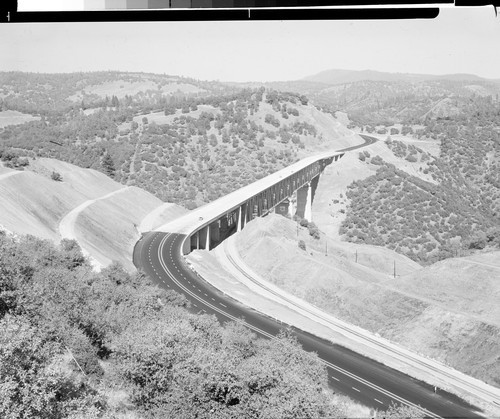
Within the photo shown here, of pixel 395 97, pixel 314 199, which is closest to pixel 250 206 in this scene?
pixel 314 199

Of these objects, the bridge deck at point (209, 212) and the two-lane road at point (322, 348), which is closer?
the two-lane road at point (322, 348)

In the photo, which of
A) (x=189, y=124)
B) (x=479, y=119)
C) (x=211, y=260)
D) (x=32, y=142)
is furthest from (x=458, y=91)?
(x=211, y=260)

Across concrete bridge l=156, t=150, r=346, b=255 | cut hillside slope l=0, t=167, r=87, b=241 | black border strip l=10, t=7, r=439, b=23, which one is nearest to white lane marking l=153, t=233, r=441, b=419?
concrete bridge l=156, t=150, r=346, b=255

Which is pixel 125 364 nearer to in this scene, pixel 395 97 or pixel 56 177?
pixel 56 177

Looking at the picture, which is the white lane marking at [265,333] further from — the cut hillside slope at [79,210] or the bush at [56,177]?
the bush at [56,177]

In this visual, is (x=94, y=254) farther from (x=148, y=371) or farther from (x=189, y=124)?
(x=189, y=124)

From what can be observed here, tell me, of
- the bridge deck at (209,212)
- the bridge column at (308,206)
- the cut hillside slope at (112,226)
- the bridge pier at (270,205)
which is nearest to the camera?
the cut hillside slope at (112,226)

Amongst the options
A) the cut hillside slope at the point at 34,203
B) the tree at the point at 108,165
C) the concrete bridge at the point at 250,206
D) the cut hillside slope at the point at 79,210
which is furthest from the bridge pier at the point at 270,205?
the tree at the point at 108,165

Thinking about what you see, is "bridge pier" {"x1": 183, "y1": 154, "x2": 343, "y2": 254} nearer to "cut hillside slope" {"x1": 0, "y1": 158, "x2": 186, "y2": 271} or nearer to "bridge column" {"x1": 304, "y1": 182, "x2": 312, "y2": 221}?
"bridge column" {"x1": 304, "y1": 182, "x2": 312, "y2": 221}
